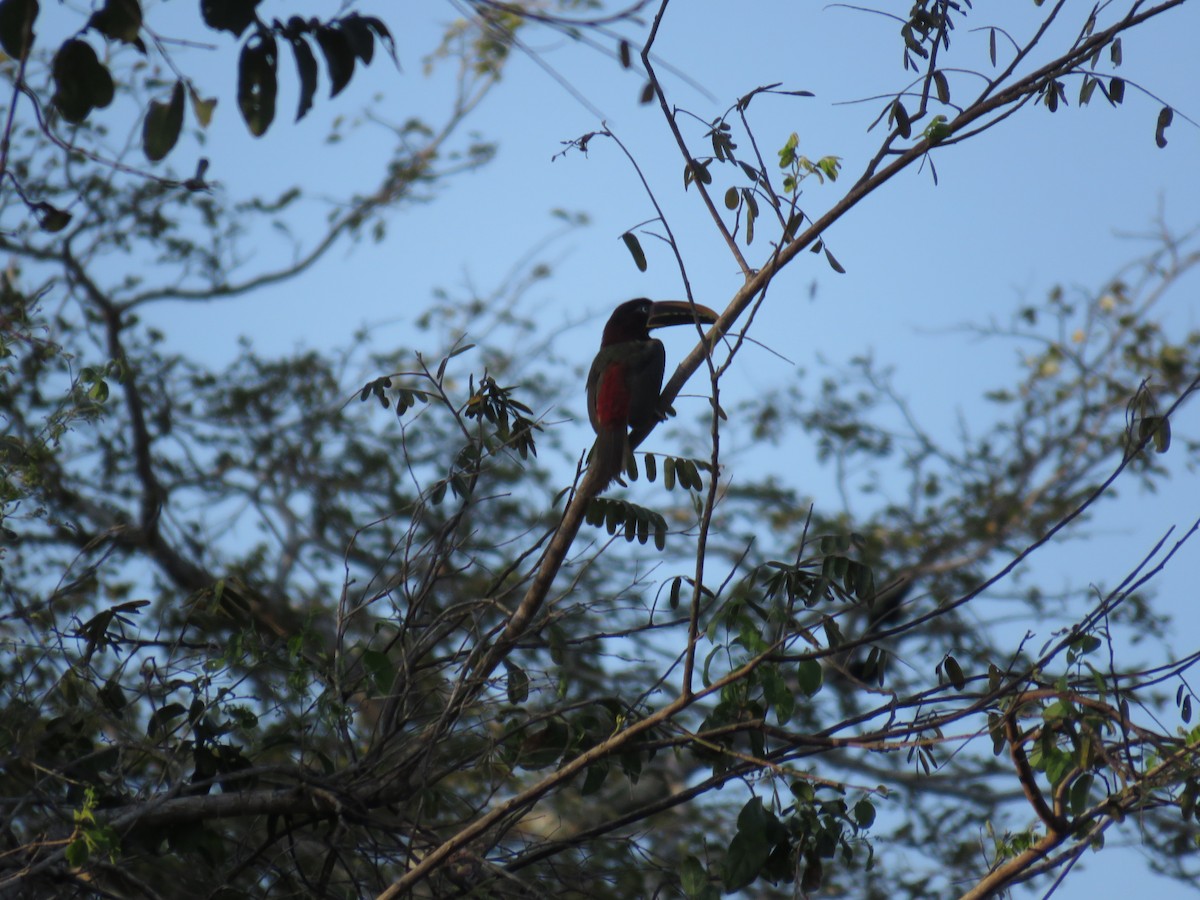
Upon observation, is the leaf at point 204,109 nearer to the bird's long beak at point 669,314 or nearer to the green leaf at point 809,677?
the green leaf at point 809,677

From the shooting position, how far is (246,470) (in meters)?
10.6

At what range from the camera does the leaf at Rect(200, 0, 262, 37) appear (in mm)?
2182

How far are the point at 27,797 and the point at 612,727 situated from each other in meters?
1.53

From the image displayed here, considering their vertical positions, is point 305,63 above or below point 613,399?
below

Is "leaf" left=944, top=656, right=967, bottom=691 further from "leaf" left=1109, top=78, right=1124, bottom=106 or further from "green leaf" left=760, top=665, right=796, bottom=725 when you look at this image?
"leaf" left=1109, top=78, right=1124, bottom=106

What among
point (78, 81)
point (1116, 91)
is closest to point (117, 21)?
point (78, 81)

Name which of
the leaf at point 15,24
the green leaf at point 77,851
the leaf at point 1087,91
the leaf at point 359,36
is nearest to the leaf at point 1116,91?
the leaf at point 1087,91

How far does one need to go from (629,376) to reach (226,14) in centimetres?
422

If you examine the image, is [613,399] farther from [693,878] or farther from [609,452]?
[693,878]

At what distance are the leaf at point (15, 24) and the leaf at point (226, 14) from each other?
303 mm

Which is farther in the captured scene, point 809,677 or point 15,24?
point 809,677

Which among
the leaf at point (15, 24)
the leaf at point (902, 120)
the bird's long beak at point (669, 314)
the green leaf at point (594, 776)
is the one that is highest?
the bird's long beak at point (669, 314)

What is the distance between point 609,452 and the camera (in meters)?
5.58

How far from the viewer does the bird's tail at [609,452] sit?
496cm
